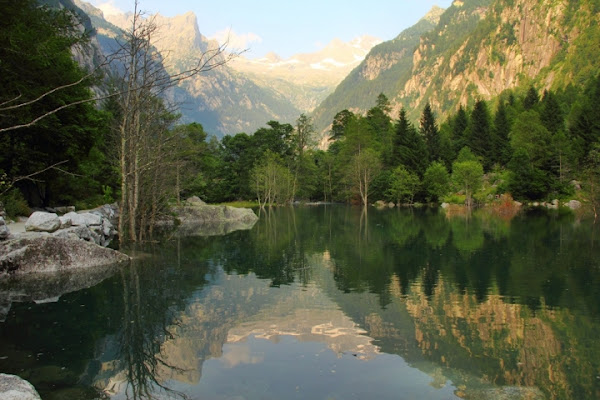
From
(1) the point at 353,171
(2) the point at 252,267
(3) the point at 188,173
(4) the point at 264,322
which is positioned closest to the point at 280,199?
(1) the point at 353,171

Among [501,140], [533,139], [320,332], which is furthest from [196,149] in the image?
[501,140]

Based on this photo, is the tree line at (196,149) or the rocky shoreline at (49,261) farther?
the tree line at (196,149)

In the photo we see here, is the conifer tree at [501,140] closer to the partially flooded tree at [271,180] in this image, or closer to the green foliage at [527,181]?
the green foliage at [527,181]

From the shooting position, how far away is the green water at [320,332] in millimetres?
5941

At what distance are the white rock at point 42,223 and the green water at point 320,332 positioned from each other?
3.38 meters

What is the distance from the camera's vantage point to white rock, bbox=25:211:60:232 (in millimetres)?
15281

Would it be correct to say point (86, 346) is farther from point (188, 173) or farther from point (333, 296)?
point (188, 173)

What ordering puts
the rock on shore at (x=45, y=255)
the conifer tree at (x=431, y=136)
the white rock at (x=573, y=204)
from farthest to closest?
the conifer tree at (x=431, y=136) → the white rock at (x=573, y=204) → the rock on shore at (x=45, y=255)

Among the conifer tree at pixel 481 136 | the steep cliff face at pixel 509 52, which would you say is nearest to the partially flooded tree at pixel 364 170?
the conifer tree at pixel 481 136

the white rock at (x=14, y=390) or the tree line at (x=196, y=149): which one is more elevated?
the tree line at (x=196, y=149)

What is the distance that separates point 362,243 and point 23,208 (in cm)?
1517

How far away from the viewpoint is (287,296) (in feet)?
36.3

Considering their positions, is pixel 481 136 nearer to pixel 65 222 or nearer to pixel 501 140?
pixel 501 140

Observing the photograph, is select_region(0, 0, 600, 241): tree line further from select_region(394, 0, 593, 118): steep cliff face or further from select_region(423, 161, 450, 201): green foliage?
select_region(394, 0, 593, 118): steep cliff face
